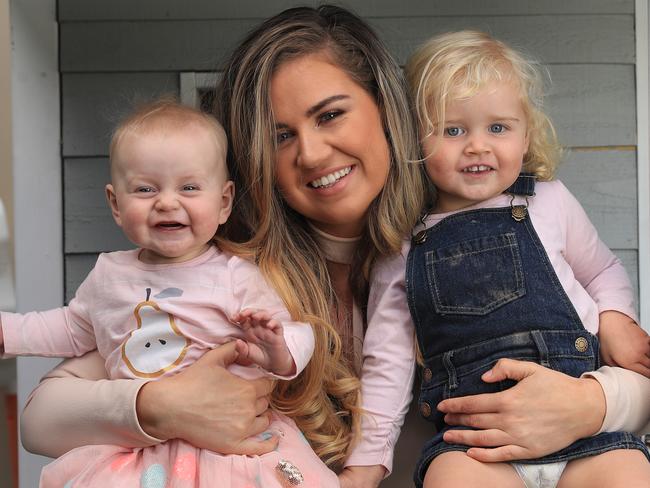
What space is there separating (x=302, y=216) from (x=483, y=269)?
480mm

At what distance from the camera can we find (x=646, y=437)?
96.0 inches

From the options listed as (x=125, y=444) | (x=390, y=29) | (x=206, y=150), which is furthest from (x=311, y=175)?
(x=390, y=29)

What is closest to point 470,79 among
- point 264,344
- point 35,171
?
point 264,344

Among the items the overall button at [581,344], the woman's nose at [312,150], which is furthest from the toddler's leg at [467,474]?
the woman's nose at [312,150]

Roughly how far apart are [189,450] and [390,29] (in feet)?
5.01

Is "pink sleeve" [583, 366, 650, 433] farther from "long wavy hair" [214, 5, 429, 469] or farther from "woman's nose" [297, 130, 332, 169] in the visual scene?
"woman's nose" [297, 130, 332, 169]

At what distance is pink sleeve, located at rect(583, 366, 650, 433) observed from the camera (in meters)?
1.90

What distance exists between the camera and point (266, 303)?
1.95 m

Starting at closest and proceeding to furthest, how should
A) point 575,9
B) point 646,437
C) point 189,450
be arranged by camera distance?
point 189,450 < point 646,437 < point 575,9

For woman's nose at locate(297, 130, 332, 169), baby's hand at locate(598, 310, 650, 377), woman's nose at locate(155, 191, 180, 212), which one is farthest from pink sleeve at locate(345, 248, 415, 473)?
woman's nose at locate(155, 191, 180, 212)

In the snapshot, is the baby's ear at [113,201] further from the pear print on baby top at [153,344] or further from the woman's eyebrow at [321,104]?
the woman's eyebrow at [321,104]

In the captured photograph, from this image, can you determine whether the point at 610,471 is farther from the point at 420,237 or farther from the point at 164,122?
the point at 164,122

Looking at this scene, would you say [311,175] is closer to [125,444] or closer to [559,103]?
[125,444]

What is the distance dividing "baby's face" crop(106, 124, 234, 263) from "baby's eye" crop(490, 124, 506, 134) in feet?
2.12
